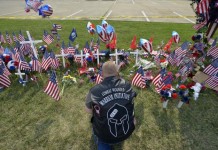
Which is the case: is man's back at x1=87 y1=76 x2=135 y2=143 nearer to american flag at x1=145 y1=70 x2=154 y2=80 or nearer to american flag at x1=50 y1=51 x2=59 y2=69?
american flag at x1=145 y1=70 x2=154 y2=80

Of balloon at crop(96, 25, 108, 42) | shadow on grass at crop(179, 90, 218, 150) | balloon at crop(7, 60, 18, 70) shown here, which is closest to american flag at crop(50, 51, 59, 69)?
balloon at crop(7, 60, 18, 70)

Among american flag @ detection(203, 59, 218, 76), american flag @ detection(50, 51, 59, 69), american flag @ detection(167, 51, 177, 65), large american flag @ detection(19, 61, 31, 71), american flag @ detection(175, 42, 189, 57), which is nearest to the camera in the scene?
american flag @ detection(203, 59, 218, 76)

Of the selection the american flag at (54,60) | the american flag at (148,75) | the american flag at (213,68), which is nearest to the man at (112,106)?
the american flag at (148,75)

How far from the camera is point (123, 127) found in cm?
347

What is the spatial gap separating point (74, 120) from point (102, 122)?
1.84 m

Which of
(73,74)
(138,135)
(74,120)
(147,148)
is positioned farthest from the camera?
(73,74)

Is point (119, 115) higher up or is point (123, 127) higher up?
point (119, 115)

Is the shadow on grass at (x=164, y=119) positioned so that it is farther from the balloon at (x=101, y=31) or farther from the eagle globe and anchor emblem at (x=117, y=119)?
the balloon at (x=101, y=31)

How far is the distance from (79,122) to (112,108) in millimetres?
2002

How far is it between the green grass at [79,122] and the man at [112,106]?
1.00 metres

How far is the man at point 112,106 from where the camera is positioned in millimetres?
3252

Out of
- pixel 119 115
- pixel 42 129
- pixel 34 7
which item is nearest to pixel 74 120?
pixel 42 129

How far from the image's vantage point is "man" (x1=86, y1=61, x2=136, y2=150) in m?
3.25

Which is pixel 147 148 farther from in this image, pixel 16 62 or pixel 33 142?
pixel 16 62
